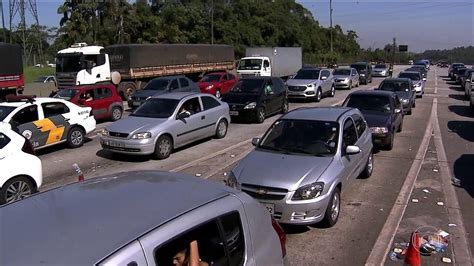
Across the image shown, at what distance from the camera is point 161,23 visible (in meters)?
56.7

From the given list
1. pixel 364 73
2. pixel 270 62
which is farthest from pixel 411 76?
pixel 364 73

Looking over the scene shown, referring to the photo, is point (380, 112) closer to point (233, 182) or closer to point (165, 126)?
point (165, 126)

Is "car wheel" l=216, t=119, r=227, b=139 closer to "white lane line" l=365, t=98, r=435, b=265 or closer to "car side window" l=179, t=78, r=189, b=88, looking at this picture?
"white lane line" l=365, t=98, r=435, b=265

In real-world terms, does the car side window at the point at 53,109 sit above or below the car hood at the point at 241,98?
above

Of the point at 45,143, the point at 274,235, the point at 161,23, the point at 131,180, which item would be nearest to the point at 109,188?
the point at 131,180

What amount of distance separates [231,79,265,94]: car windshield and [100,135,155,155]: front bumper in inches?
304

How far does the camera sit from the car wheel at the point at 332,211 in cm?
667

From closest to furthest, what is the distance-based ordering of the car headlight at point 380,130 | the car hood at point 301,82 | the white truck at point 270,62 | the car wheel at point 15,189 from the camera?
1. the car wheel at point 15,189
2. the car headlight at point 380,130
3. the car hood at point 301,82
4. the white truck at point 270,62

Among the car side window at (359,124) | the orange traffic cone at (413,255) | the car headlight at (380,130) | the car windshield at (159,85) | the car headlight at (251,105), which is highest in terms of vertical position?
the car windshield at (159,85)

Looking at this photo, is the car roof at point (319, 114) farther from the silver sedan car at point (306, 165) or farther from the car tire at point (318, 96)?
the car tire at point (318, 96)

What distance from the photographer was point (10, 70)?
2262 cm

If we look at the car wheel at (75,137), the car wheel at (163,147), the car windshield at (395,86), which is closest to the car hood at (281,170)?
the car wheel at (163,147)

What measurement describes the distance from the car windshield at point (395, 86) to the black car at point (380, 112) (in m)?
6.91

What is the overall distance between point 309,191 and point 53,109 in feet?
28.5
